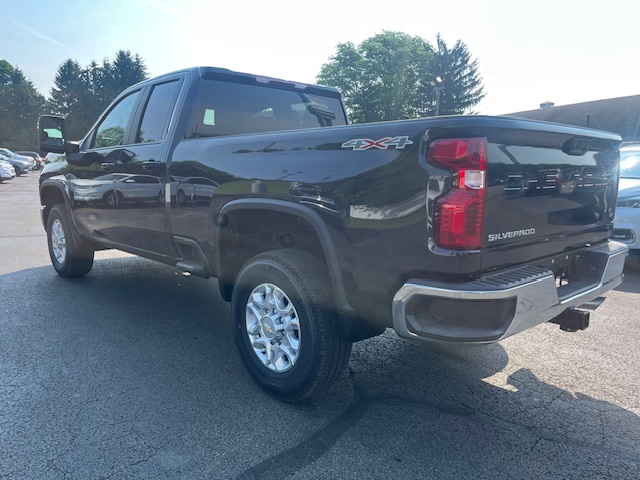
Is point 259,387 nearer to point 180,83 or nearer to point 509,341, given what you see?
point 509,341

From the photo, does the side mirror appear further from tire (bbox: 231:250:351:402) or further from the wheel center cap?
the wheel center cap

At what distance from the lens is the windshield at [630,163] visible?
22.1 feet

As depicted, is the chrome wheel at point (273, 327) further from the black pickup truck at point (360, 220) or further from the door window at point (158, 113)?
the door window at point (158, 113)

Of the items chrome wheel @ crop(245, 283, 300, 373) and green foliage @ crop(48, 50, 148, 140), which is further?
green foliage @ crop(48, 50, 148, 140)

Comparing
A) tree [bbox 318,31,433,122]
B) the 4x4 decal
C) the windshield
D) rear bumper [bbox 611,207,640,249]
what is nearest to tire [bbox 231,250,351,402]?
the 4x4 decal

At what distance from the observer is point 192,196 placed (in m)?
3.51

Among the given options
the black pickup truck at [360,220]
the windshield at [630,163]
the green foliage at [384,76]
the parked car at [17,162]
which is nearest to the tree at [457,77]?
the green foliage at [384,76]

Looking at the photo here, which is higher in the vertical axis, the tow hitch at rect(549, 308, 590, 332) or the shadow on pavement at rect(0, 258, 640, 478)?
the tow hitch at rect(549, 308, 590, 332)

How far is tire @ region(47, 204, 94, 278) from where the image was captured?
Answer: 18.0 ft

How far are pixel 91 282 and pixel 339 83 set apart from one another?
5036 cm

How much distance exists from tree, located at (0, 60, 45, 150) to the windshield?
250ft

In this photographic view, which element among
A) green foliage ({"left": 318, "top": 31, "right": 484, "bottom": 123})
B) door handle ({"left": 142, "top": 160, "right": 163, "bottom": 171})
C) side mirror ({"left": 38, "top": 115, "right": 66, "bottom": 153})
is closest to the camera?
door handle ({"left": 142, "top": 160, "right": 163, "bottom": 171})

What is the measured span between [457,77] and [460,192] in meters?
64.4

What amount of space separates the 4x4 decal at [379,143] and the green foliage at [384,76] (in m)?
50.2
